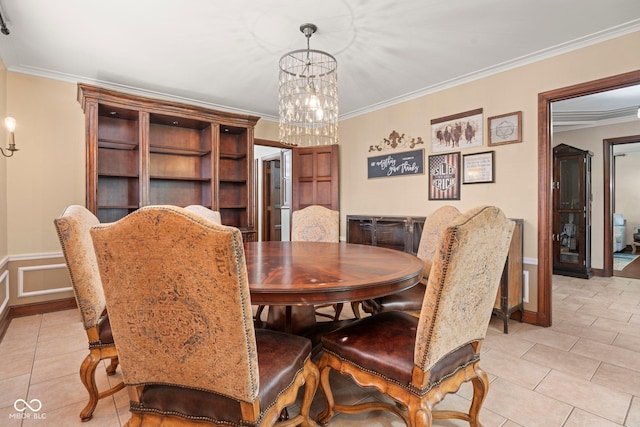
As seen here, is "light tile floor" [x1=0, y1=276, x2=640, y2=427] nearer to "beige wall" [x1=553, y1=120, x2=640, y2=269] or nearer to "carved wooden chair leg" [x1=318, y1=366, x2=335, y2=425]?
"carved wooden chair leg" [x1=318, y1=366, x2=335, y2=425]

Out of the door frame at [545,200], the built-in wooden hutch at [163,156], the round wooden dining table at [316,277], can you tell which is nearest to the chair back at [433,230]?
the round wooden dining table at [316,277]

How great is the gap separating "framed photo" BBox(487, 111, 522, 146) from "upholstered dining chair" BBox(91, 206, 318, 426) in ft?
10.3

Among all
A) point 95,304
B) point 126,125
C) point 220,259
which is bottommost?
point 95,304

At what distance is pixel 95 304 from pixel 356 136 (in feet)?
12.7

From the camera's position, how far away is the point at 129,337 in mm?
1044

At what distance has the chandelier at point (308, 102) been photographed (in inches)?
94.7

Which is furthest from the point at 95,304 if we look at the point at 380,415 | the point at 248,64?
the point at 248,64

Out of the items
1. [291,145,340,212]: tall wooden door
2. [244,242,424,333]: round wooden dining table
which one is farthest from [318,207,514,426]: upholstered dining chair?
[291,145,340,212]: tall wooden door

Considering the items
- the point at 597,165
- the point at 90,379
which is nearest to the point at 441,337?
the point at 90,379

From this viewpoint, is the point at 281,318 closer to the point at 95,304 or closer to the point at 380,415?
the point at 380,415

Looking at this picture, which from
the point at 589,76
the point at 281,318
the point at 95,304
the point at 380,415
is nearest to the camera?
the point at 95,304

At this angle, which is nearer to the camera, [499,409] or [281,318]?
[499,409]

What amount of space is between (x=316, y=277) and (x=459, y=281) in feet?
2.01

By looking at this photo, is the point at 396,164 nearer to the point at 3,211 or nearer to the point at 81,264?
the point at 81,264
